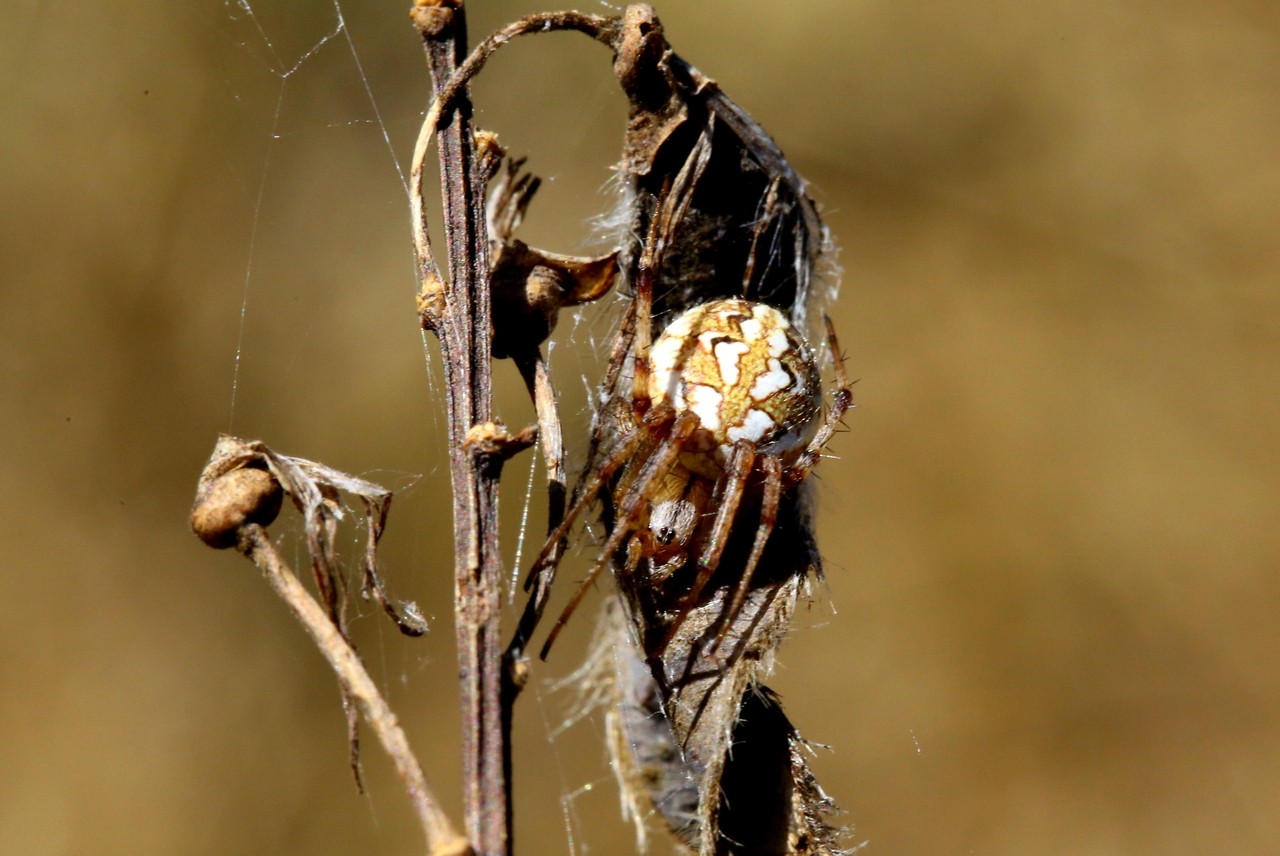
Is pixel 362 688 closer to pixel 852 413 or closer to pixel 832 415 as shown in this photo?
pixel 832 415

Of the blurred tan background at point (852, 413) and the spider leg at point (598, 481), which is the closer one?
the spider leg at point (598, 481)

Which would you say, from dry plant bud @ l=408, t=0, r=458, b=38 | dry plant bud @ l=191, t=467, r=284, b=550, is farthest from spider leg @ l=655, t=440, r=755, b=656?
dry plant bud @ l=408, t=0, r=458, b=38

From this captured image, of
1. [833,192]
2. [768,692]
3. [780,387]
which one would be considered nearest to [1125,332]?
[833,192]

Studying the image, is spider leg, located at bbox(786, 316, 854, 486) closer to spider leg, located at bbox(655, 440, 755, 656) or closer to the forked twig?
spider leg, located at bbox(655, 440, 755, 656)

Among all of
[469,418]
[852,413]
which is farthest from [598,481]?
[852,413]

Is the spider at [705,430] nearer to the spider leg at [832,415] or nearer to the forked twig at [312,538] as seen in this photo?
the spider leg at [832,415]

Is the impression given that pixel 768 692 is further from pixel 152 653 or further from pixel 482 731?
pixel 152 653

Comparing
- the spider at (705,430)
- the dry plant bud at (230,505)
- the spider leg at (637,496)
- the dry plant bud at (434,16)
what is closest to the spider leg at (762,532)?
the spider at (705,430)
